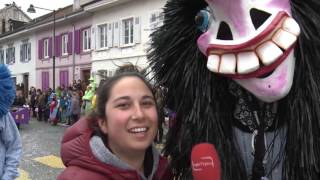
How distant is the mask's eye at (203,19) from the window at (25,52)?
26617 millimetres

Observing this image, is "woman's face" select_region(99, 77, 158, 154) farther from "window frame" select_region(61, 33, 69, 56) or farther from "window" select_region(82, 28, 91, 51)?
"window frame" select_region(61, 33, 69, 56)

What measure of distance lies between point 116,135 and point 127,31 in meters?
16.3

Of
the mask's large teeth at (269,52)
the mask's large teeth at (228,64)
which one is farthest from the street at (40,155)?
the mask's large teeth at (269,52)

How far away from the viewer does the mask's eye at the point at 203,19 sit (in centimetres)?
174

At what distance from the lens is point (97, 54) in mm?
19641

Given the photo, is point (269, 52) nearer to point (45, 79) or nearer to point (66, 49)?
point (66, 49)

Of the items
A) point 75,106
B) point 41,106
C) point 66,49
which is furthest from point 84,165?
point 66,49

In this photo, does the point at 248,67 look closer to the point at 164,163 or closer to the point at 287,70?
the point at 287,70

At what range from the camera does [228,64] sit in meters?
1.61

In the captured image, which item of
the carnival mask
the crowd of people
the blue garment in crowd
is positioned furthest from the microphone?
the crowd of people

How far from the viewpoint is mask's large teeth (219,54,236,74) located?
1.60 m

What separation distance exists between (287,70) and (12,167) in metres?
1.97

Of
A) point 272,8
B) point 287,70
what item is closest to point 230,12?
point 272,8

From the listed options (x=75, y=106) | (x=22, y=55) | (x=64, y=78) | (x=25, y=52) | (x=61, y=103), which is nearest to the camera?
(x=75, y=106)
